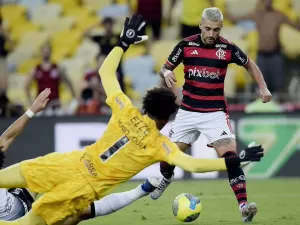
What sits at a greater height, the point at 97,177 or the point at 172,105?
the point at 172,105

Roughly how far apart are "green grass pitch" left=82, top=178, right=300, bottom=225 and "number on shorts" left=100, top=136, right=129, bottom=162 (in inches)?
78.4

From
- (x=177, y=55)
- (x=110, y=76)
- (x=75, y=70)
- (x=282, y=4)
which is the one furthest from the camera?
(x=75, y=70)

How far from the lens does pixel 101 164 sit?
25.3 ft

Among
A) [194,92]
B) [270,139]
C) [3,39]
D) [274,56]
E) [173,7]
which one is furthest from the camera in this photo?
[173,7]

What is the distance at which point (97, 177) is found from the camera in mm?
7723

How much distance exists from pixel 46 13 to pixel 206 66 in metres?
11.0

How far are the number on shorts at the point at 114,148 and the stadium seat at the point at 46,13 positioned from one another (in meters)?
12.7

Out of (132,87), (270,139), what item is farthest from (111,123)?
(132,87)

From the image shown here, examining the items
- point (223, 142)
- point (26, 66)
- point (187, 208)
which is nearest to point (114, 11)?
point (26, 66)

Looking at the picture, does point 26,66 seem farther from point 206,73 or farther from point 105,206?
point 105,206

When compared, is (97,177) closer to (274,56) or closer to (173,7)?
(274,56)

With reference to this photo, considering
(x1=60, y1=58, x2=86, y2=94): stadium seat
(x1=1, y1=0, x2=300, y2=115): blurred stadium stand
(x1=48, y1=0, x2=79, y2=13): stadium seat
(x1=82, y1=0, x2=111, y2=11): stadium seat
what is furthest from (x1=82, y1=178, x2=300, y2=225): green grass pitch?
(x1=48, y1=0, x2=79, y2=13): stadium seat

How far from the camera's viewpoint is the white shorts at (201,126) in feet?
31.6

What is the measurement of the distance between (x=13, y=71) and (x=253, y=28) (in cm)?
517
